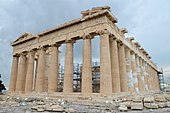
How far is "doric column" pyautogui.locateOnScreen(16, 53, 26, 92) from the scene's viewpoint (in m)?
27.5

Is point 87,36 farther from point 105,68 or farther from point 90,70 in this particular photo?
point 105,68

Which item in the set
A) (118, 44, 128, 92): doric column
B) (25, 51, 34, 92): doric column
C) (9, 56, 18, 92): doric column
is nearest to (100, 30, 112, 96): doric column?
(118, 44, 128, 92): doric column

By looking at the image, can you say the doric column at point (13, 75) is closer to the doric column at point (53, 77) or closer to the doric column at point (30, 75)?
the doric column at point (30, 75)

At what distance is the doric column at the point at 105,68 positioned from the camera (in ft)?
53.7

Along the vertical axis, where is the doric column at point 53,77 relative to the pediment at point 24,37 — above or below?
below

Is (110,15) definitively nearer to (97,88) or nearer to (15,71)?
(97,88)

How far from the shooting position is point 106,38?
58.6 feet

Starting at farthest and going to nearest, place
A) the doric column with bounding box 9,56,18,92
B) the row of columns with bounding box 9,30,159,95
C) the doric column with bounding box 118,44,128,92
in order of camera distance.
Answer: the doric column with bounding box 9,56,18,92
the doric column with bounding box 118,44,128,92
the row of columns with bounding box 9,30,159,95

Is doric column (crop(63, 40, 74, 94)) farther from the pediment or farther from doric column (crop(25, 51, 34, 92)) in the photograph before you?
the pediment

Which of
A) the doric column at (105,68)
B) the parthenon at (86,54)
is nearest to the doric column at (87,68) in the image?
the parthenon at (86,54)

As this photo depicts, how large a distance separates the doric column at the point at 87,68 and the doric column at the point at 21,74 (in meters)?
15.0

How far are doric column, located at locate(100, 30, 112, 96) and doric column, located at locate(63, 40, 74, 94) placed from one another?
5.04 m

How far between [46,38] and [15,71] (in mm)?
10822

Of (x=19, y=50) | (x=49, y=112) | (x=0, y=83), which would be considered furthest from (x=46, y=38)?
(x=0, y=83)
